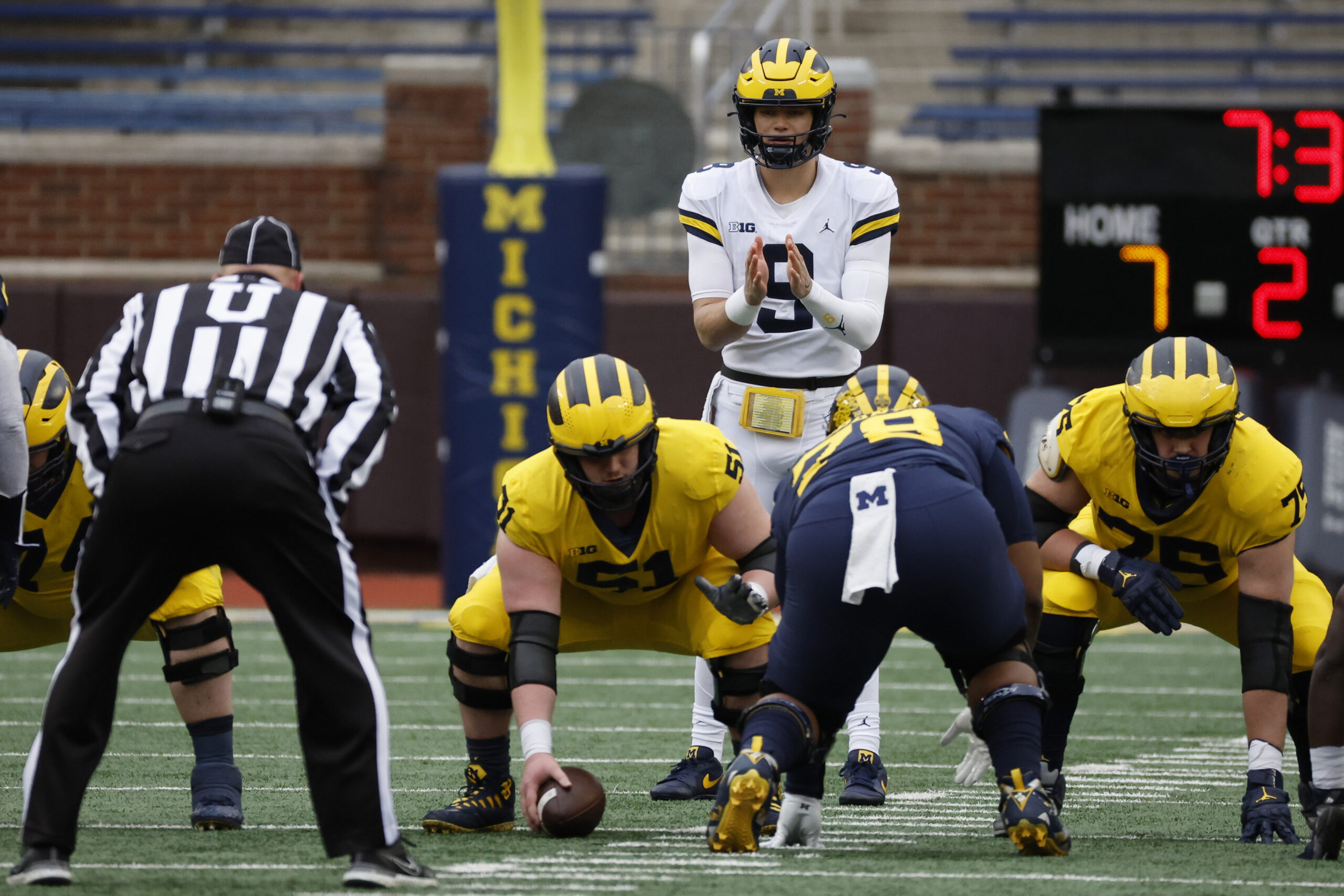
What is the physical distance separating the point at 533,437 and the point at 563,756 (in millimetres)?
4262

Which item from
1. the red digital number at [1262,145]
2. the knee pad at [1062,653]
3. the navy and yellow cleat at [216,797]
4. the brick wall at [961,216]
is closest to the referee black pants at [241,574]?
the navy and yellow cleat at [216,797]

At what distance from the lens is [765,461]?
18.9ft

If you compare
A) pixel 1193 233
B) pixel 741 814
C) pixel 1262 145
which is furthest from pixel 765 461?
pixel 1262 145

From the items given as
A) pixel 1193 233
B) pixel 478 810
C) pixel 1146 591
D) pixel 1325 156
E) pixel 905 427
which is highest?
pixel 1325 156

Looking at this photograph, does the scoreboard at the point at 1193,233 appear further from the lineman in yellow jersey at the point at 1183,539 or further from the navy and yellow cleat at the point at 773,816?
the navy and yellow cleat at the point at 773,816

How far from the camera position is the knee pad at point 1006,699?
4.46 metres

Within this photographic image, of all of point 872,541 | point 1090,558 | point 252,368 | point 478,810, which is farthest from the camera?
point 1090,558

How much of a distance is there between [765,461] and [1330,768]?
1.88 meters

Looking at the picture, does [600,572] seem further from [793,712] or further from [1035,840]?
[1035,840]

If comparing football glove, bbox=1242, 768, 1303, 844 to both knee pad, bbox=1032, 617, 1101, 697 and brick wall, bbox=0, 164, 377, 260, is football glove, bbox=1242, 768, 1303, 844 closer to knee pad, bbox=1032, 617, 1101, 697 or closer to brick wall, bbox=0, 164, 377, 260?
knee pad, bbox=1032, 617, 1101, 697

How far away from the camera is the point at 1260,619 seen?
4.99 meters

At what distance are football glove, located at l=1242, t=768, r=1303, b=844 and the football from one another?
5.32ft

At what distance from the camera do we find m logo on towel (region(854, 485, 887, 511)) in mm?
4277

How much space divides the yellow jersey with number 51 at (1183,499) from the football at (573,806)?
5.19 feet
